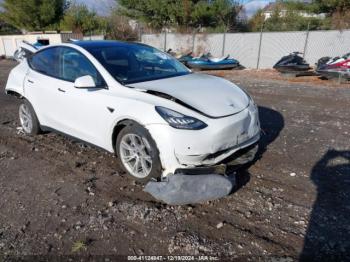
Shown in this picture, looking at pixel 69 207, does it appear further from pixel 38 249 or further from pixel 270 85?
pixel 270 85

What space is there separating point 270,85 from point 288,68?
114 inches

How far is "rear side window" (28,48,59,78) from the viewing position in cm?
479

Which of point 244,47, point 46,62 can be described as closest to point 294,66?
point 244,47

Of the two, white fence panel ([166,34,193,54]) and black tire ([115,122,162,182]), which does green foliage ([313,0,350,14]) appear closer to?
white fence panel ([166,34,193,54])

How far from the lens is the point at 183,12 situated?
84.4 feet

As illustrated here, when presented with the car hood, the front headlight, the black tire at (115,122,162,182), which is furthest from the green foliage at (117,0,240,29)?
the front headlight

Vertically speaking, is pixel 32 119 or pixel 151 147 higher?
pixel 151 147

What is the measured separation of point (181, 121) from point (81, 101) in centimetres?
153

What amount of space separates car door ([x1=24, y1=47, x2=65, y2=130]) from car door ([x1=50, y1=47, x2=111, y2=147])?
133 millimetres

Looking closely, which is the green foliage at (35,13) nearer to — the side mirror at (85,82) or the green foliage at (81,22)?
the green foliage at (81,22)

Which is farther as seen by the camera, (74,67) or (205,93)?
(74,67)

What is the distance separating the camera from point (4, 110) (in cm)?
767

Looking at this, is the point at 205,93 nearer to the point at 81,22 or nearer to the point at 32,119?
the point at 32,119

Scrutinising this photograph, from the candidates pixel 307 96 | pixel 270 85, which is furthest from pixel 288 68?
pixel 307 96
